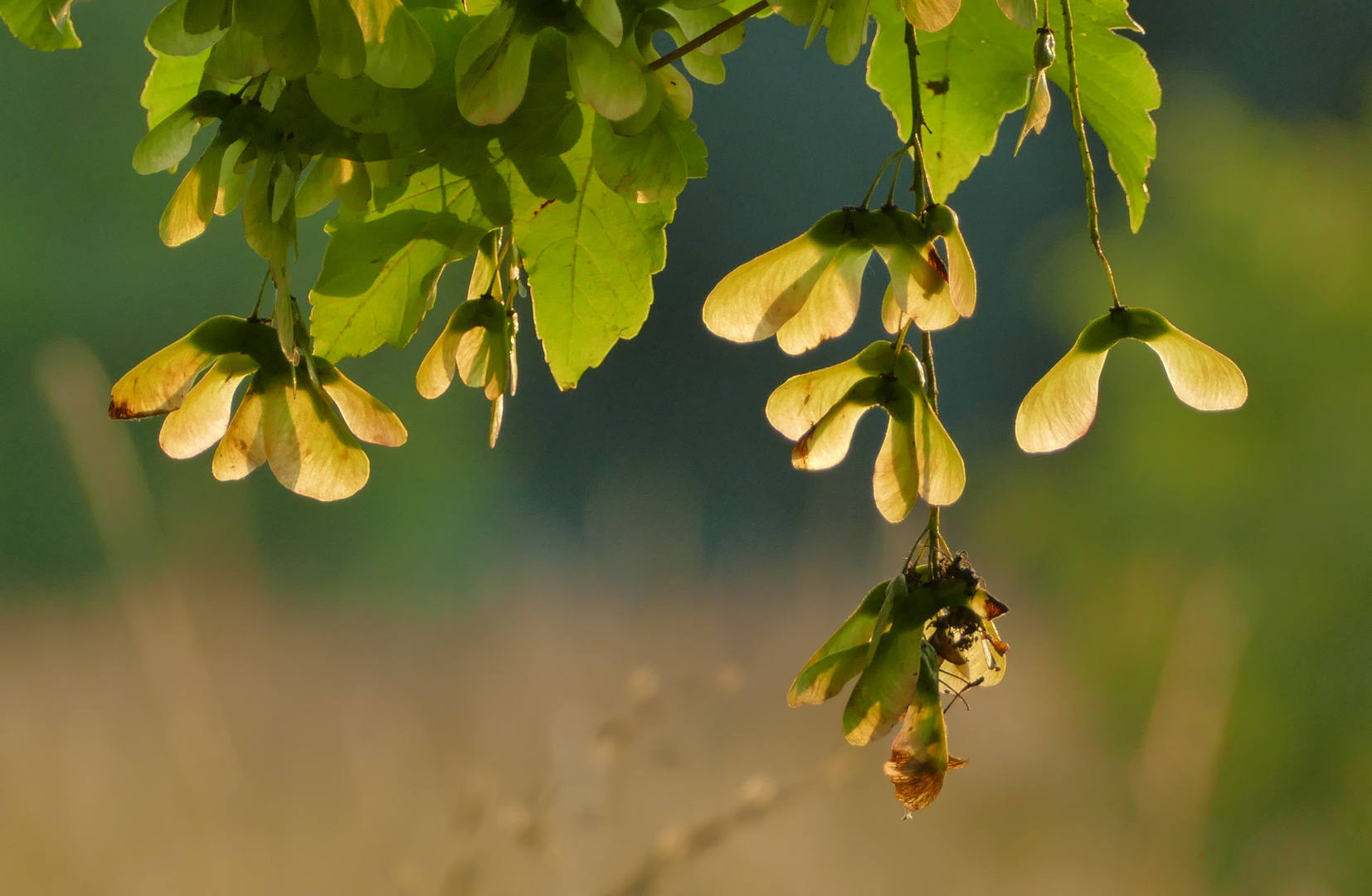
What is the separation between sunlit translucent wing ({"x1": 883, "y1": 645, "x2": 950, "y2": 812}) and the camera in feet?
0.61

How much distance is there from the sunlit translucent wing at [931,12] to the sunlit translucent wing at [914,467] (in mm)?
74

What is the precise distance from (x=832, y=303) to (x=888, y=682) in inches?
3.1

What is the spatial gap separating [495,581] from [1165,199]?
1261 mm

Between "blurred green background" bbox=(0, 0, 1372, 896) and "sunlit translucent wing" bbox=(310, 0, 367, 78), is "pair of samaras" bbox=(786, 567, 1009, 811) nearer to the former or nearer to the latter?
"sunlit translucent wing" bbox=(310, 0, 367, 78)

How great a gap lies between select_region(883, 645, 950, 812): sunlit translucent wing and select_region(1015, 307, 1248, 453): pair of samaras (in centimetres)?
6

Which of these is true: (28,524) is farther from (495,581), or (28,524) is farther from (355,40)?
(355,40)

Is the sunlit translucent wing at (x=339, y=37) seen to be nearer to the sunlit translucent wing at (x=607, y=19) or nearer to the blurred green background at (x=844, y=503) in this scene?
the sunlit translucent wing at (x=607, y=19)

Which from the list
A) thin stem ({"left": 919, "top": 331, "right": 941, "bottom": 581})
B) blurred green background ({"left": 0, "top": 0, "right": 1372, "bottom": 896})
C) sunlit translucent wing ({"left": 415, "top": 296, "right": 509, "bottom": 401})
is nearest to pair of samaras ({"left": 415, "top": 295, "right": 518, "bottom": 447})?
sunlit translucent wing ({"left": 415, "top": 296, "right": 509, "bottom": 401})

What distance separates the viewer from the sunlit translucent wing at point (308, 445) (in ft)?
0.68

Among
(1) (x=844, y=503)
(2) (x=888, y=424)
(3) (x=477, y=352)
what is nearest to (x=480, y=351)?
(3) (x=477, y=352)

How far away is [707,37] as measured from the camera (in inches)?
7.6

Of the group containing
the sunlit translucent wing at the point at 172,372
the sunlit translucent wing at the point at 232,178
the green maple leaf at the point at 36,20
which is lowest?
the sunlit translucent wing at the point at 172,372

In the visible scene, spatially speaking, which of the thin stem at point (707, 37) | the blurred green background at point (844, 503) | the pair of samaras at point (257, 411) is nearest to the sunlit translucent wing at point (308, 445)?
the pair of samaras at point (257, 411)

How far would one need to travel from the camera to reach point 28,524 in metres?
1.33
